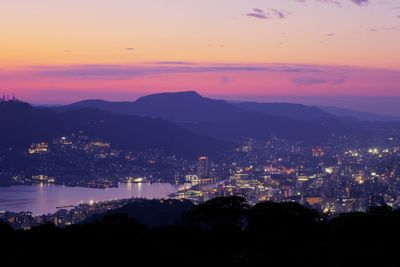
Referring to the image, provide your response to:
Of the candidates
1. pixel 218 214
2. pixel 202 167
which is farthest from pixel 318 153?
pixel 218 214

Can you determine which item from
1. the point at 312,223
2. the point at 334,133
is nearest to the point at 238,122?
the point at 334,133

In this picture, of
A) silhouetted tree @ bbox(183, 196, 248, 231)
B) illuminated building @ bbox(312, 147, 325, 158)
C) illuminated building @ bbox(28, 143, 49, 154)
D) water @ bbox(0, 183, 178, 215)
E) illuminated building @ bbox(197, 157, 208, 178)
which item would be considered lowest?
water @ bbox(0, 183, 178, 215)

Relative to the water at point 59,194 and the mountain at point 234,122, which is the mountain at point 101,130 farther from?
the water at point 59,194

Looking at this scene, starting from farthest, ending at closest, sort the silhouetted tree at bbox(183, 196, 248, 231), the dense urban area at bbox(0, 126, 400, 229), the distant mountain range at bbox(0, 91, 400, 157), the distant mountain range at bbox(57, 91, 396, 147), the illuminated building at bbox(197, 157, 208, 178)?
the distant mountain range at bbox(57, 91, 396, 147) → the distant mountain range at bbox(0, 91, 400, 157) → the illuminated building at bbox(197, 157, 208, 178) → the dense urban area at bbox(0, 126, 400, 229) → the silhouetted tree at bbox(183, 196, 248, 231)

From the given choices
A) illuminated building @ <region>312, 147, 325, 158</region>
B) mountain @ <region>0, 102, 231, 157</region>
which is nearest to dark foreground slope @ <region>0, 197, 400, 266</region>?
mountain @ <region>0, 102, 231, 157</region>

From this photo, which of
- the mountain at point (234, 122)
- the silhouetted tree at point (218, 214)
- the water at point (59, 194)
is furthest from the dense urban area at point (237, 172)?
the silhouetted tree at point (218, 214)

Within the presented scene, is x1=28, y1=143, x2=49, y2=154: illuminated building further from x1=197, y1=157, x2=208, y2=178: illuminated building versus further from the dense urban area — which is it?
x1=197, y1=157, x2=208, y2=178: illuminated building
